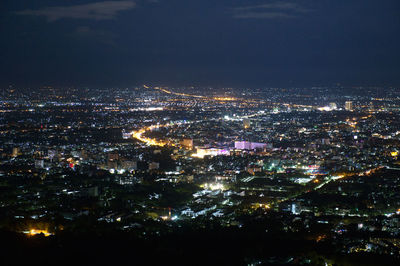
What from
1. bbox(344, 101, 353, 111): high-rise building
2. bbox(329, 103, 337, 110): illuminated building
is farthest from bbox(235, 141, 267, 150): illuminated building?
bbox(329, 103, 337, 110): illuminated building

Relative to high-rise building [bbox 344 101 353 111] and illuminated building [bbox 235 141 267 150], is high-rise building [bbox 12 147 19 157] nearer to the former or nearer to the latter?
illuminated building [bbox 235 141 267 150]

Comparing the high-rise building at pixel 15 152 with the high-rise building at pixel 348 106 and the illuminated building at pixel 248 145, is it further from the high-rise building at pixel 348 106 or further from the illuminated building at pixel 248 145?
the high-rise building at pixel 348 106

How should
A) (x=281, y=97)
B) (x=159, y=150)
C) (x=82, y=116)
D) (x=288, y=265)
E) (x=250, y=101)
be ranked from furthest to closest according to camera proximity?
(x=281, y=97), (x=250, y=101), (x=82, y=116), (x=159, y=150), (x=288, y=265)

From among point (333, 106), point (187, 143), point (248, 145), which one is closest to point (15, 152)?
point (187, 143)

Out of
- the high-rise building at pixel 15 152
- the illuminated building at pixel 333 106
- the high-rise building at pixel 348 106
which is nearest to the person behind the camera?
the high-rise building at pixel 15 152

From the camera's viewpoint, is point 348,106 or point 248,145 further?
point 348,106

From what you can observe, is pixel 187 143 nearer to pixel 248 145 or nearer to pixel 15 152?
pixel 248 145

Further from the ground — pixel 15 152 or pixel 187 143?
pixel 15 152

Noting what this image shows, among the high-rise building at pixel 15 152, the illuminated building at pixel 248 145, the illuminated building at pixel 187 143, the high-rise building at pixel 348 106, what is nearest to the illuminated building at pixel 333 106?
the high-rise building at pixel 348 106

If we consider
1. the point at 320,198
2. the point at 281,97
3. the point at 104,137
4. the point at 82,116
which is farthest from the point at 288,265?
the point at 281,97

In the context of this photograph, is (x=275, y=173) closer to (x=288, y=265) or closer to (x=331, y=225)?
(x=331, y=225)

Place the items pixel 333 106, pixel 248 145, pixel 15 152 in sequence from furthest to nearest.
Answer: pixel 333 106 < pixel 248 145 < pixel 15 152
